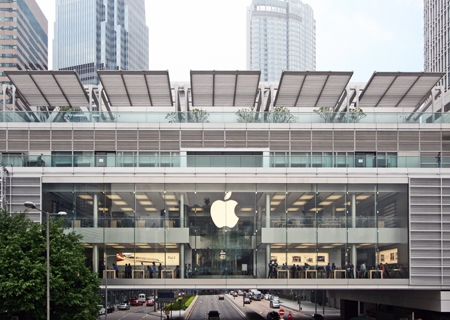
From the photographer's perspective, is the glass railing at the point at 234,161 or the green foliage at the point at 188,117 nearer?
the glass railing at the point at 234,161

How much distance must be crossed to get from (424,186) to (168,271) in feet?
63.0

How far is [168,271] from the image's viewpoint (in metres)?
35.1

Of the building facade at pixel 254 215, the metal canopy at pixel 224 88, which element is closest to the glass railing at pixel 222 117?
the metal canopy at pixel 224 88

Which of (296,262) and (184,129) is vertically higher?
(184,129)

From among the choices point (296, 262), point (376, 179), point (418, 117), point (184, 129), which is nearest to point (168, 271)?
point (296, 262)

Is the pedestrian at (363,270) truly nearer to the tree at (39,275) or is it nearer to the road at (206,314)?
the tree at (39,275)

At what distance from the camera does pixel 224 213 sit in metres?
35.6

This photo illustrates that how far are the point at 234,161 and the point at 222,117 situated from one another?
328 inches

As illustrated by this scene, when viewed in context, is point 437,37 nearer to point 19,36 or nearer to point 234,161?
point 234,161

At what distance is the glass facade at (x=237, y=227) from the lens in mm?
35062

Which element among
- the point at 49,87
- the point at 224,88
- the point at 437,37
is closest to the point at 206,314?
the point at 224,88

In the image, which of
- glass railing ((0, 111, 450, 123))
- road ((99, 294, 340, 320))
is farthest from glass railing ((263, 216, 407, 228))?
road ((99, 294, 340, 320))

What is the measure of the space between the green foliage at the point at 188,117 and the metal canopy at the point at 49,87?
990 cm

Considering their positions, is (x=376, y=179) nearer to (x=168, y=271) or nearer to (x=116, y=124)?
(x=168, y=271)
